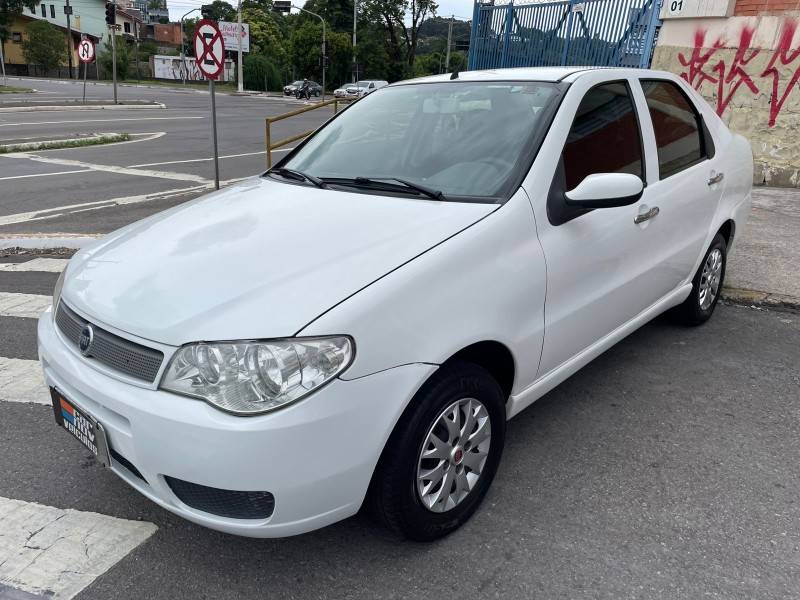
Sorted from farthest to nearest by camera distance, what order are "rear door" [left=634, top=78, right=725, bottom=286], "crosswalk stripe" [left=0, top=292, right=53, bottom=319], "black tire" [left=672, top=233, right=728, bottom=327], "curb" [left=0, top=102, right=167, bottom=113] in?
"curb" [left=0, top=102, right=167, bottom=113] < "crosswalk stripe" [left=0, top=292, right=53, bottom=319] < "black tire" [left=672, top=233, right=728, bottom=327] < "rear door" [left=634, top=78, right=725, bottom=286]

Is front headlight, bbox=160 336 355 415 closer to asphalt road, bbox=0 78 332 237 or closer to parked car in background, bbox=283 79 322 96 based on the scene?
asphalt road, bbox=0 78 332 237

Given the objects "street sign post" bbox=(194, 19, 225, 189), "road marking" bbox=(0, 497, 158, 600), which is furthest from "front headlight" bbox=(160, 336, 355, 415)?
"street sign post" bbox=(194, 19, 225, 189)

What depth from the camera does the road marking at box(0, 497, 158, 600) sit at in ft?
7.81

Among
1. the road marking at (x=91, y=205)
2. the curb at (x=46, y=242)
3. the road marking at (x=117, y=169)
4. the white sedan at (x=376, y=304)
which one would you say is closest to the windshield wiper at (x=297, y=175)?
the white sedan at (x=376, y=304)

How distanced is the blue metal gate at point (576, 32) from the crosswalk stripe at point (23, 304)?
840 centimetres

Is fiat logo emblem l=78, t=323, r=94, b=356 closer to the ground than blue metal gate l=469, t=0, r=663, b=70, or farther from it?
closer to the ground

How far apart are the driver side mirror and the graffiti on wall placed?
7.99 m

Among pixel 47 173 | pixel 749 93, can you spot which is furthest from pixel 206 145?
pixel 749 93

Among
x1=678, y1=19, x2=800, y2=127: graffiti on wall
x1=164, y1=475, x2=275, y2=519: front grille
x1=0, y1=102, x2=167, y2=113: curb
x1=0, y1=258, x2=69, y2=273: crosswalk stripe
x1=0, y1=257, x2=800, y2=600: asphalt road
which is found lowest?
x1=0, y1=257, x2=800, y2=600: asphalt road

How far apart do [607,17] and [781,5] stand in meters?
2.35

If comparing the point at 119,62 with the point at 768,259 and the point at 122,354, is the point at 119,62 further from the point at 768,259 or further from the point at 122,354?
the point at 122,354

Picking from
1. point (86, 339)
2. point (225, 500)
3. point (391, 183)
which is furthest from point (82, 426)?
point (391, 183)

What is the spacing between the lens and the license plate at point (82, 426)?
2330 mm

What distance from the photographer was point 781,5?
899cm
